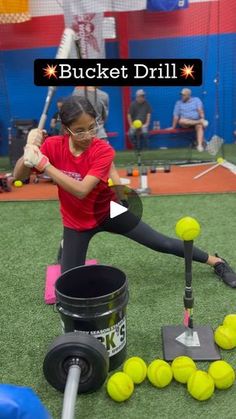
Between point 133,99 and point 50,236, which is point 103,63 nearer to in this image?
point 50,236

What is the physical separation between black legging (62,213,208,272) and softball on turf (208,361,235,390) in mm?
1065

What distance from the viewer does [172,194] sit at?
18.6ft

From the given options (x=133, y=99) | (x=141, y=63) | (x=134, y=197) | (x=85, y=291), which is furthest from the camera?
(x=133, y=99)

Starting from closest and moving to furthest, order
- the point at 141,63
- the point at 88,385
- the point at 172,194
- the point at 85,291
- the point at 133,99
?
the point at 88,385 → the point at 85,291 → the point at 141,63 → the point at 172,194 → the point at 133,99

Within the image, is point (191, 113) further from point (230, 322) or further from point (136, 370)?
point (136, 370)

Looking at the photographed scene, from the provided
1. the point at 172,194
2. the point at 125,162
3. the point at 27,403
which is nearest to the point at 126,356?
the point at 27,403

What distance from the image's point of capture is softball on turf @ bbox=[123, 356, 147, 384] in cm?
218

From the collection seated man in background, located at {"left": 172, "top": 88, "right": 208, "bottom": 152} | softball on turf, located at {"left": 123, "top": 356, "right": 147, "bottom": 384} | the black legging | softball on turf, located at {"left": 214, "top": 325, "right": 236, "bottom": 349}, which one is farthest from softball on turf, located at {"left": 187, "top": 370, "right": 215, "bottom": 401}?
seated man in background, located at {"left": 172, "top": 88, "right": 208, "bottom": 152}

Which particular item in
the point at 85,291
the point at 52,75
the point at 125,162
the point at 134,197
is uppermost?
the point at 52,75

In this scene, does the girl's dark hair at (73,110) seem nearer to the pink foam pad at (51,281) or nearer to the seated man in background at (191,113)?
the pink foam pad at (51,281)

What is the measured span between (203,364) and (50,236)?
2403mm

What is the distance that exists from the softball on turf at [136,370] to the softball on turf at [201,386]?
0.77 ft

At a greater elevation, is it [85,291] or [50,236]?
[85,291]

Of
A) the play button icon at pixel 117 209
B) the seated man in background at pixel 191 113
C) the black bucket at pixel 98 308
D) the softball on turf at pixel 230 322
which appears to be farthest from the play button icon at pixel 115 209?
the seated man in background at pixel 191 113
